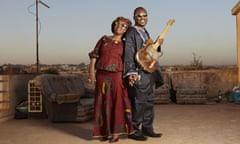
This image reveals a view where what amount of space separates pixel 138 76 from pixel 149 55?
270 mm

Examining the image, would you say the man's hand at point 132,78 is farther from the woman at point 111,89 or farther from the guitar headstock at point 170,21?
the guitar headstock at point 170,21

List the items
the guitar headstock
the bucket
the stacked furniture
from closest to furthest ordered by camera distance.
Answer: the guitar headstock, the stacked furniture, the bucket

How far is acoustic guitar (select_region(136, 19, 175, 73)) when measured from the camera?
351 centimetres

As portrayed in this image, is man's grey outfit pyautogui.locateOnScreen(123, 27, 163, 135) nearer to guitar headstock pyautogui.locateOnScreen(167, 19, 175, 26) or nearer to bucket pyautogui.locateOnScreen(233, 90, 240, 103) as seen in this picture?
guitar headstock pyautogui.locateOnScreen(167, 19, 175, 26)

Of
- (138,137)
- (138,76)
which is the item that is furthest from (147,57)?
(138,137)

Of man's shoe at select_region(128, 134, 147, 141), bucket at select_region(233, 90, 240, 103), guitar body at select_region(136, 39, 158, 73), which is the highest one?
guitar body at select_region(136, 39, 158, 73)

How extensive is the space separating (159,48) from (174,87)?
4.83 m

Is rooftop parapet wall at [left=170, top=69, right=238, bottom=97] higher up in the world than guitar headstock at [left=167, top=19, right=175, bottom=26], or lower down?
lower down

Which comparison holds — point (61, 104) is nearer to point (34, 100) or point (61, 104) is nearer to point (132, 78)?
point (34, 100)

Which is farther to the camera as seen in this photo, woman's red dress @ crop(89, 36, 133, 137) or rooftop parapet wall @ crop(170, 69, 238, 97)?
rooftop parapet wall @ crop(170, 69, 238, 97)

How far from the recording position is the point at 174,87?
841 centimetres

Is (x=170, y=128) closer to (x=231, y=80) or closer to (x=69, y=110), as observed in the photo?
(x=69, y=110)

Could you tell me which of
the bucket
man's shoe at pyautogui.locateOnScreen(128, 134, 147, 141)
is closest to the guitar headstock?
man's shoe at pyautogui.locateOnScreen(128, 134, 147, 141)

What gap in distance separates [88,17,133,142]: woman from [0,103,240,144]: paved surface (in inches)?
7.7
